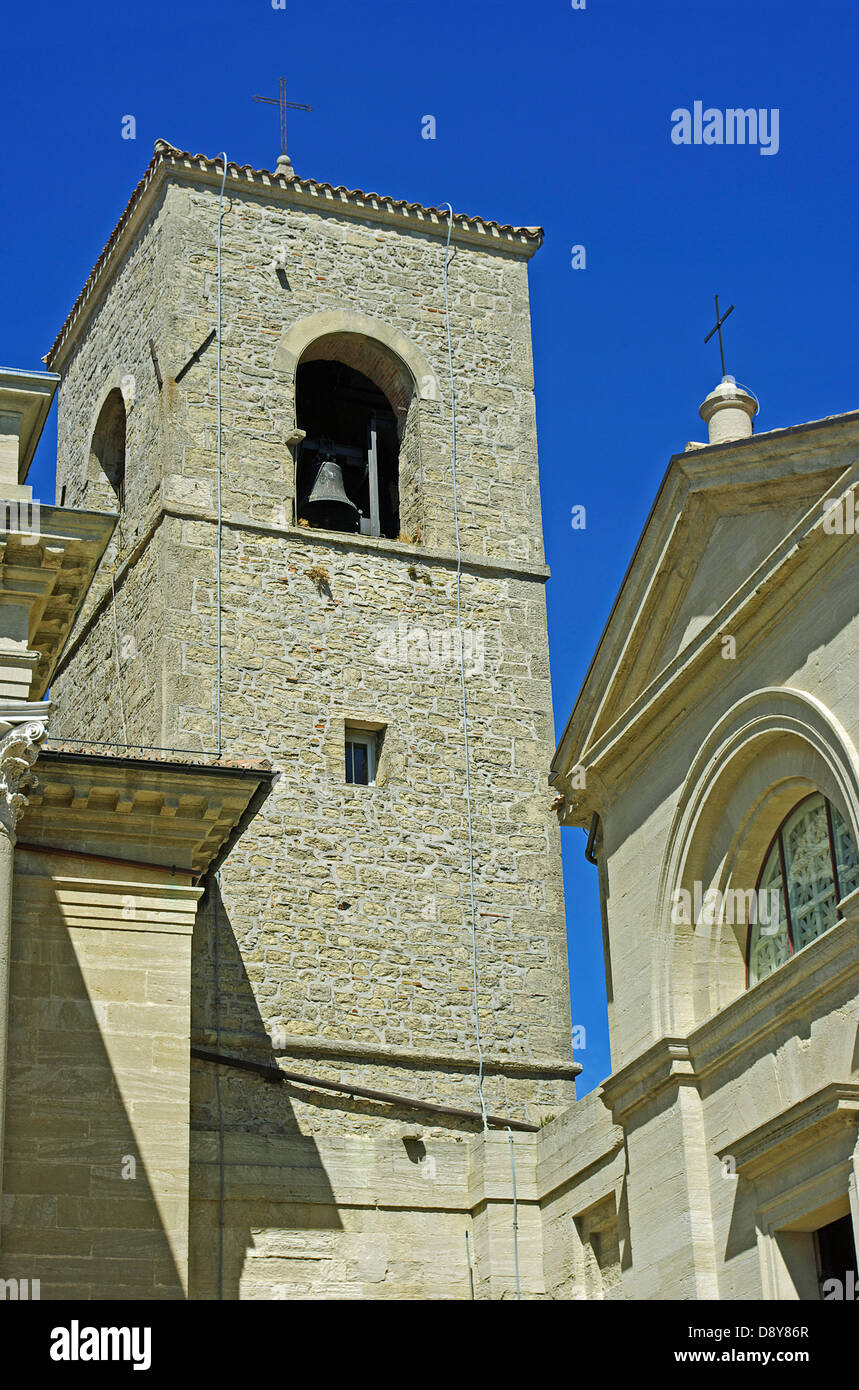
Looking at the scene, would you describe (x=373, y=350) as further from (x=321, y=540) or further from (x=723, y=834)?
(x=723, y=834)

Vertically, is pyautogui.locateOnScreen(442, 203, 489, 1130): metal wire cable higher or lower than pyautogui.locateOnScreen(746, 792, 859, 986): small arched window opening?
higher

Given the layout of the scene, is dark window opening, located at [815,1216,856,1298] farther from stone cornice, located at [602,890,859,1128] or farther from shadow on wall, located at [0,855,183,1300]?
shadow on wall, located at [0,855,183,1300]

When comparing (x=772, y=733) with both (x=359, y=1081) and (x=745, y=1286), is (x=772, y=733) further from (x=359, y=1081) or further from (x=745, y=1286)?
(x=359, y=1081)

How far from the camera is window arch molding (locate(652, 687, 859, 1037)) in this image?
1441 cm

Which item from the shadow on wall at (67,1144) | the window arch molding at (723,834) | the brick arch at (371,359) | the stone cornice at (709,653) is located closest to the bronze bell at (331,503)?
the brick arch at (371,359)

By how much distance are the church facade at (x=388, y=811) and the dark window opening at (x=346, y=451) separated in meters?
0.06

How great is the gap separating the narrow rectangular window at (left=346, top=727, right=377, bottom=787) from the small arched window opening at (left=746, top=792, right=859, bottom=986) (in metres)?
7.35

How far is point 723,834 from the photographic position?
15086 millimetres

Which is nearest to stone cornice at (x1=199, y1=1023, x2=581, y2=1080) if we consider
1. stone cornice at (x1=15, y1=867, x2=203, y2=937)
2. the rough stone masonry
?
the rough stone masonry

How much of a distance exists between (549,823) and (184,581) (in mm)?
4471

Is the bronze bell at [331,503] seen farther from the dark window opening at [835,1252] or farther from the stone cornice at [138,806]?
the dark window opening at [835,1252]
